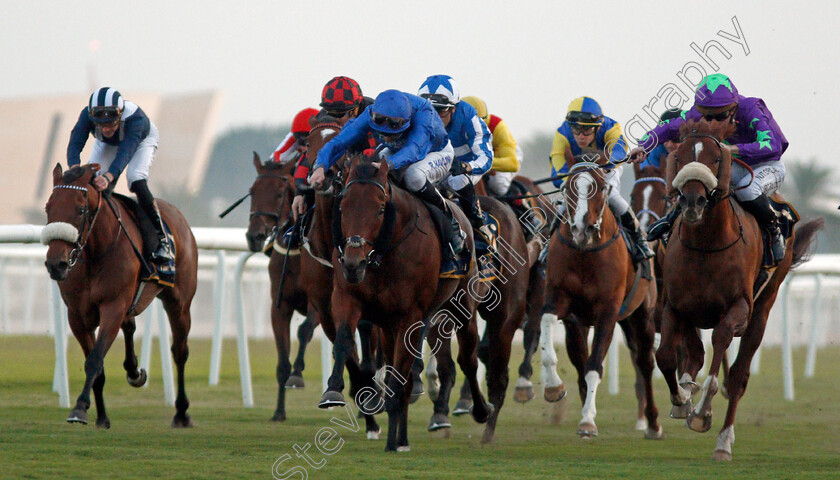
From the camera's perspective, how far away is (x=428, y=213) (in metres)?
7.65

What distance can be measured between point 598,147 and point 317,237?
3.22m

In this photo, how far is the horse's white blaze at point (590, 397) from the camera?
26.7ft

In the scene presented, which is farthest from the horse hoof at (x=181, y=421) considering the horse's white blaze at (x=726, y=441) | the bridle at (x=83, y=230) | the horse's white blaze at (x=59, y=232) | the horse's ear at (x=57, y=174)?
the horse's white blaze at (x=726, y=441)

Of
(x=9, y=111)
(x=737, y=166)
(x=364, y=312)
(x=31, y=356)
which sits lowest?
(x=31, y=356)

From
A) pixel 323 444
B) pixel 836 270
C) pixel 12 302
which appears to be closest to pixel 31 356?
pixel 323 444

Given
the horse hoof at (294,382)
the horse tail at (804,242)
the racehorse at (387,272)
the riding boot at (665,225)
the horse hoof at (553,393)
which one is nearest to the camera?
the racehorse at (387,272)

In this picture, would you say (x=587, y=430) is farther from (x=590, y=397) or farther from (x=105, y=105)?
(x=105, y=105)

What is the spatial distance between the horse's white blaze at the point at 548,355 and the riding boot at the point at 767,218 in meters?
1.63

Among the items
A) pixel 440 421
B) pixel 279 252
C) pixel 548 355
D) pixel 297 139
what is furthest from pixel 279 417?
pixel 297 139

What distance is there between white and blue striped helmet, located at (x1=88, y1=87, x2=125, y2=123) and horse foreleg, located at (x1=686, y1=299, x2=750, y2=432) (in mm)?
4655

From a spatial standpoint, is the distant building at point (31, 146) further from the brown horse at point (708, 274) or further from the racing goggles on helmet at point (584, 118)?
the brown horse at point (708, 274)

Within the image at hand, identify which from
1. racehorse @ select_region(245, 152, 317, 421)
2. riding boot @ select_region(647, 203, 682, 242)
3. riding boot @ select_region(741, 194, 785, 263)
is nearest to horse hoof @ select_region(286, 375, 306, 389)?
racehorse @ select_region(245, 152, 317, 421)

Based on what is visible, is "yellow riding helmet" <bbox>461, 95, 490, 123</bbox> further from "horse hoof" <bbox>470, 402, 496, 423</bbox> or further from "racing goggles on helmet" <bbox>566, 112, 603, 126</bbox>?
"horse hoof" <bbox>470, 402, 496, 423</bbox>

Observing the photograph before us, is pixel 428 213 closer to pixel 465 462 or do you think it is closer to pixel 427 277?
pixel 427 277
